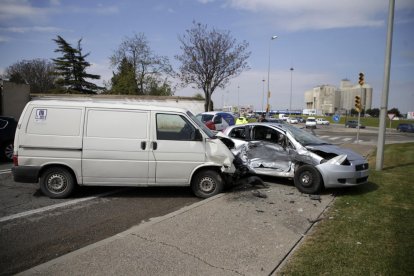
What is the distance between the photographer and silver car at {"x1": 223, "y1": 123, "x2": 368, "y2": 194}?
271 inches

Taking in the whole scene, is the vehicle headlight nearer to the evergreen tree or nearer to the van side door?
the van side door

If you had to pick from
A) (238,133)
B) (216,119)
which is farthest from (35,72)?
(238,133)

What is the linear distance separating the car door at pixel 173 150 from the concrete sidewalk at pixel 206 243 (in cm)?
86

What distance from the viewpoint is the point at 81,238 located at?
4559 millimetres

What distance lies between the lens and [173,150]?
643cm

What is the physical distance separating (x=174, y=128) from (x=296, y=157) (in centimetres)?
296

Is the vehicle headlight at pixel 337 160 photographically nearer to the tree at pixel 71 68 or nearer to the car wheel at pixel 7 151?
the car wheel at pixel 7 151

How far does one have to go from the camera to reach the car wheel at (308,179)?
22.7 feet

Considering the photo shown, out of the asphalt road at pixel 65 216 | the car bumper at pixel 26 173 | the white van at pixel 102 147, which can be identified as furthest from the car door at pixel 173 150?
the car bumper at pixel 26 173

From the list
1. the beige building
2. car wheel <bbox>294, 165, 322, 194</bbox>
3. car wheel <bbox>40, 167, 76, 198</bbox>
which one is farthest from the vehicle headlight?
the beige building

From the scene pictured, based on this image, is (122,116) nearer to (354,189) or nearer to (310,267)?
(310,267)

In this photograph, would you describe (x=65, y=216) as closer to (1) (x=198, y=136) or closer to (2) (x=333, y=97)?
(1) (x=198, y=136)

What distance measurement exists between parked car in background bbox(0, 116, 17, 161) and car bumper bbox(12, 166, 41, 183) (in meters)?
5.75

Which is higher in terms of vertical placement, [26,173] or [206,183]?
[26,173]
